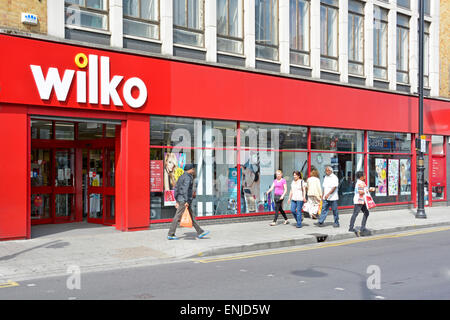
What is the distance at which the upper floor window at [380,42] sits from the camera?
20.7 metres

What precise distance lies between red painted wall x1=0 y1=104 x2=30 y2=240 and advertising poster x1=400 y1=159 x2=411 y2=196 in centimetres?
1558

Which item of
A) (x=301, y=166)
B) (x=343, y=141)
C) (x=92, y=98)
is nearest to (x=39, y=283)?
(x=92, y=98)

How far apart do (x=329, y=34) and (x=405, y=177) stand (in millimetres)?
7186

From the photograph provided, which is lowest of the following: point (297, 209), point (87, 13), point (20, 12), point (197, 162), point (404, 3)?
point (297, 209)

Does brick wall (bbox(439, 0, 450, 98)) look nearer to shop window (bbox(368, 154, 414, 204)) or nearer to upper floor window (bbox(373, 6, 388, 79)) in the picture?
upper floor window (bbox(373, 6, 388, 79))

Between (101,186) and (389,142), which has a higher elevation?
(389,142)

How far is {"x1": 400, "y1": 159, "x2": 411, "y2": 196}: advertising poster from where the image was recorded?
2142 centimetres

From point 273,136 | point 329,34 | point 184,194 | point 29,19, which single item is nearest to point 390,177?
point 329,34

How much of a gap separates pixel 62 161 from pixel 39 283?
7.38 meters

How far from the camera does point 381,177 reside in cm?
2053

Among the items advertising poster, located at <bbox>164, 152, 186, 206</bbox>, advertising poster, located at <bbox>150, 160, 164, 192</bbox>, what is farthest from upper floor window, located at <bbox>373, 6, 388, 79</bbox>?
advertising poster, located at <bbox>150, 160, 164, 192</bbox>

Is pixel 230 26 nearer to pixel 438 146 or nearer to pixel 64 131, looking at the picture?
pixel 64 131
